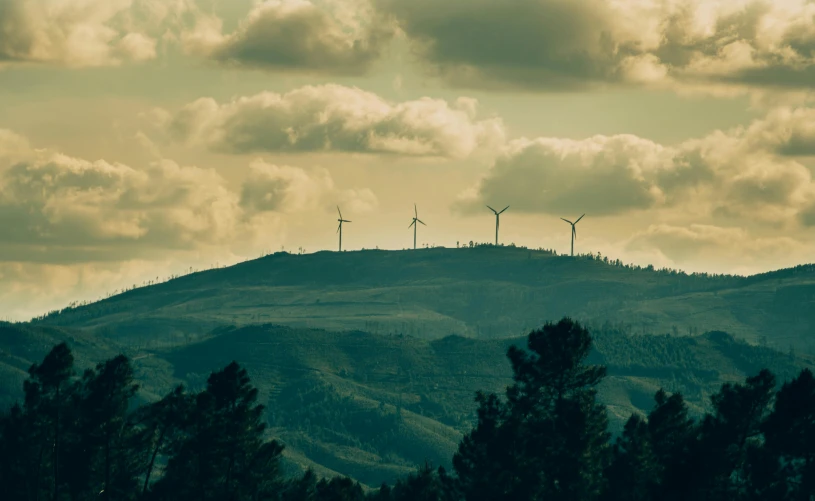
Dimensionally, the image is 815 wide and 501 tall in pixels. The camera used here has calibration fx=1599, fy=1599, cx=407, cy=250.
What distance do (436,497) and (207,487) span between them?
73.4 feet

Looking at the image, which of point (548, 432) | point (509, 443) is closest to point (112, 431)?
point (509, 443)

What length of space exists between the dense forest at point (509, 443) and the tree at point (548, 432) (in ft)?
0.41

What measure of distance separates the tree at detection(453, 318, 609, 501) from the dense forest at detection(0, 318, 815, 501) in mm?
126

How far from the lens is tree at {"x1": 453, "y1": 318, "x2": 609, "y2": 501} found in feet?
447

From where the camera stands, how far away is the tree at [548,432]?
447 ft

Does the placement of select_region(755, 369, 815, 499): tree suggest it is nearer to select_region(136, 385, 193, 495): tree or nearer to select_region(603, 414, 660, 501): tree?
select_region(603, 414, 660, 501): tree

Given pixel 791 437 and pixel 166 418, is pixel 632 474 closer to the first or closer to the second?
pixel 791 437

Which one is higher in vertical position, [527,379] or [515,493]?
[527,379]

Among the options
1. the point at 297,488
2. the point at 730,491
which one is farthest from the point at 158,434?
the point at 730,491

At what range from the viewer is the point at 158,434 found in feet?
532

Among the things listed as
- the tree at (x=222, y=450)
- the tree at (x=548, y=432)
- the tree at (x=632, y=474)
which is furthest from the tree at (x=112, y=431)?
the tree at (x=632, y=474)

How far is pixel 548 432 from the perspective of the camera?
138 m

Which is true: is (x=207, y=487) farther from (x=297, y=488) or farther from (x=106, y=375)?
(x=297, y=488)

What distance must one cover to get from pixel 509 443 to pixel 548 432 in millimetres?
3588
